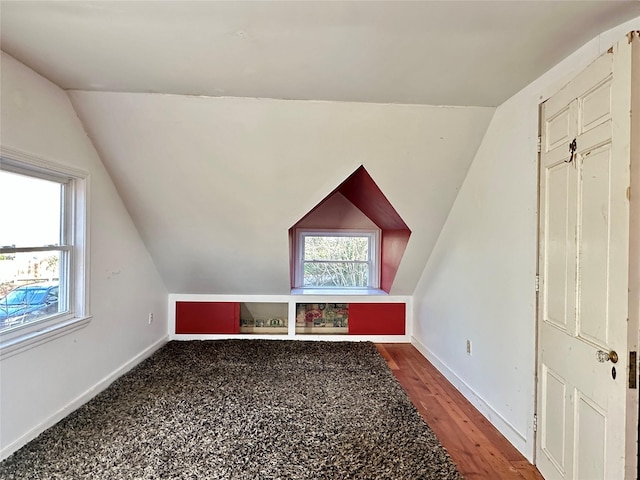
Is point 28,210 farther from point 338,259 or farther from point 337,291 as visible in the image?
point 338,259

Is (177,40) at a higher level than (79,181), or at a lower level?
higher

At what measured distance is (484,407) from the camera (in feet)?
8.23

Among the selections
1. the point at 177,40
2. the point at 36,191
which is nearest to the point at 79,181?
the point at 36,191

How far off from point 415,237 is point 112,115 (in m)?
2.72

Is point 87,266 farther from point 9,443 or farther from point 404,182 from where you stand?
point 404,182

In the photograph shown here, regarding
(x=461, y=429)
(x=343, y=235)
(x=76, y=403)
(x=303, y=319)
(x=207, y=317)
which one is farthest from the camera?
(x=343, y=235)

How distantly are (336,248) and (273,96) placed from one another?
106 inches

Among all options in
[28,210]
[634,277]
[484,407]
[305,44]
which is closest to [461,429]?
[484,407]

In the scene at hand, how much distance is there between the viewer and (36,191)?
2.20m

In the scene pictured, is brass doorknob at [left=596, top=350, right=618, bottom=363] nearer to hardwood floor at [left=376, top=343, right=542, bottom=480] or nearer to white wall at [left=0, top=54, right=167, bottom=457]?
hardwood floor at [left=376, top=343, right=542, bottom=480]

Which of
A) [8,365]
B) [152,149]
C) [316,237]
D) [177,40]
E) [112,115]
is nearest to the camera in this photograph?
[177,40]

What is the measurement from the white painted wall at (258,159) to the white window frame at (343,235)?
3.77 feet

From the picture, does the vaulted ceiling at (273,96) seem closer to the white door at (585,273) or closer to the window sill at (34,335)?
the white door at (585,273)

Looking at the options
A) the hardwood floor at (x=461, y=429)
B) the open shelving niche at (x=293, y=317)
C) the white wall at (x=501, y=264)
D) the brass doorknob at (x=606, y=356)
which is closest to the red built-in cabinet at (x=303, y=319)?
the open shelving niche at (x=293, y=317)
